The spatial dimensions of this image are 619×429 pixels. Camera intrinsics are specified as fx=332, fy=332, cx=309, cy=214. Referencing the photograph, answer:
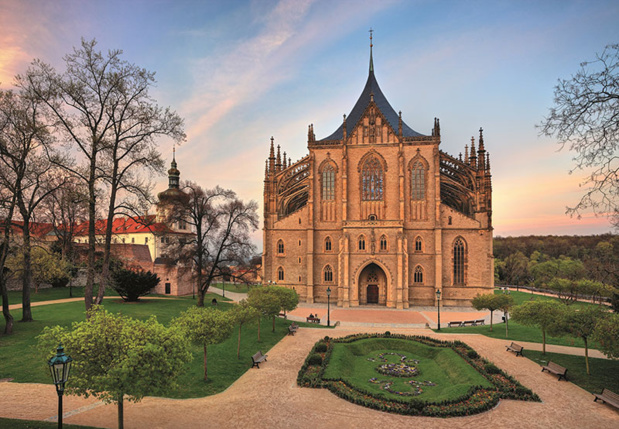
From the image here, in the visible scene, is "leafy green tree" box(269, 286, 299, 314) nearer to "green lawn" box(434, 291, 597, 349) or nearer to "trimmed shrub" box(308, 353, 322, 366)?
"trimmed shrub" box(308, 353, 322, 366)

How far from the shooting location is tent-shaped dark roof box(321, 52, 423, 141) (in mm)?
46569

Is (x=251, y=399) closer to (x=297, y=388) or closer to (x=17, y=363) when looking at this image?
(x=297, y=388)

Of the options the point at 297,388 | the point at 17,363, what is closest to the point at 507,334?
the point at 297,388

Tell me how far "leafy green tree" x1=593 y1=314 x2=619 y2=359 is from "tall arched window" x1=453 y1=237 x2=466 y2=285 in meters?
25.9

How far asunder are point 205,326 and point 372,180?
31.0m

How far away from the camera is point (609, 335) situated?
14.0m

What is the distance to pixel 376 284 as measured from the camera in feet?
136

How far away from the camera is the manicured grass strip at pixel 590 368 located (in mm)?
15727

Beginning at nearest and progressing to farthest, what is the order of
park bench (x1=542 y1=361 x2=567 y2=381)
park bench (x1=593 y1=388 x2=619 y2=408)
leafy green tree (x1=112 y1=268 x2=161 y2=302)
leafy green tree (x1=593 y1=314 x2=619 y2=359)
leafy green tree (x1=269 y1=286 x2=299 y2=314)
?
park bench (x1=593 y1=388 x2=619 y2=408) → leafy green tree (x1=593 y1=314 x2=619 y2=359) → park bench (x1=542 y1=361 x2=567 y2=381) → leafy green tree (x1=269 y1=286 x2=299 y2=314) → leafy green tree (x1=112 y1=268 x2=161 y2=302)

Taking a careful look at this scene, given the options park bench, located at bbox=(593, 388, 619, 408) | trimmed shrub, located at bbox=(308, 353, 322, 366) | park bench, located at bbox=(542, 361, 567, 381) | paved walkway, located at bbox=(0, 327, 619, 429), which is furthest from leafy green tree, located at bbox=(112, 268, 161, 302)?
park bench, located at bbox=(593, 388, 619, 408)

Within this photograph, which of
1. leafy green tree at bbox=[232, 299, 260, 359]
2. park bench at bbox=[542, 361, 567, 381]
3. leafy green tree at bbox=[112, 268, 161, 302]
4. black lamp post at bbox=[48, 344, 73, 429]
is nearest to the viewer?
black lamp post at bbox=[48, 344, 73, 429]

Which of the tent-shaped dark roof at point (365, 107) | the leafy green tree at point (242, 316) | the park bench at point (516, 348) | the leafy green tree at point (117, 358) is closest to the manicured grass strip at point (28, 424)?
the leafy green tree at point (117, 358)

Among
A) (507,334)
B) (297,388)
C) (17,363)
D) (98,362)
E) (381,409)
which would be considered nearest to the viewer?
(98,362)

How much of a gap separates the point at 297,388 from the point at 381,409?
13.2 feet
